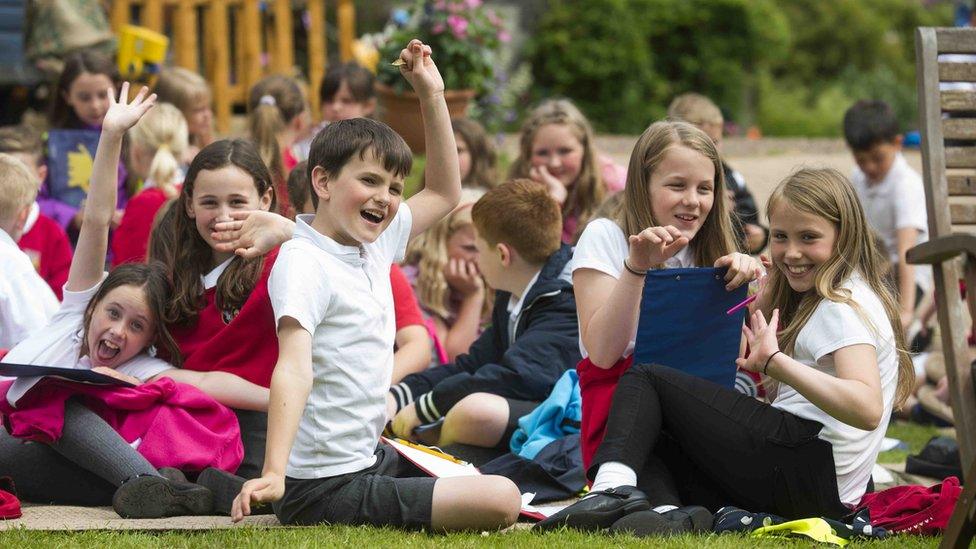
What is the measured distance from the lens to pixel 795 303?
13.7ft

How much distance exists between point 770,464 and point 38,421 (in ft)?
7.53

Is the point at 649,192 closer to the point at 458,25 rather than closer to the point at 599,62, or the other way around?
the point at 458,25

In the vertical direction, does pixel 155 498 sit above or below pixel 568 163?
below

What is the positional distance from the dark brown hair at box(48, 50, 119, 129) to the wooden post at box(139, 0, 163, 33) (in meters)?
3.15

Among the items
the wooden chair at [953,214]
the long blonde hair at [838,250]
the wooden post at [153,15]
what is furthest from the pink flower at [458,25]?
the long blonde hair at [838,250]

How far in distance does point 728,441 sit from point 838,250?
2.21 ft

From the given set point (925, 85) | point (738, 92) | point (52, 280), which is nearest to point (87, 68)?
point (52, 280)

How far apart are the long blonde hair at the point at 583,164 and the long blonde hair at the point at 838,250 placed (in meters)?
2.59

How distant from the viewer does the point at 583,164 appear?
266 inches

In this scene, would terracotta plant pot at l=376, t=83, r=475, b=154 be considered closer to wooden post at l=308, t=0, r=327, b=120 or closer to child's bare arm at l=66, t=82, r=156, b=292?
wooden post at l=308, t=0, r=327, b=120

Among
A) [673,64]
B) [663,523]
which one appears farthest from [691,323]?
[673,64]

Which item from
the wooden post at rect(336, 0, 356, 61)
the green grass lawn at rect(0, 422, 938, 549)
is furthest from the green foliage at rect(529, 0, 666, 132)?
the green grass lawn at rect(0, 422, 938, 549)

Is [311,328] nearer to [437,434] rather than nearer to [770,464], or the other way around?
[770,464]

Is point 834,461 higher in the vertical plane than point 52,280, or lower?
lower
